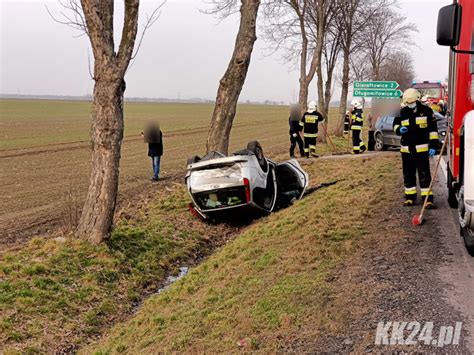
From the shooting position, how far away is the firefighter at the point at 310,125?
1708cm

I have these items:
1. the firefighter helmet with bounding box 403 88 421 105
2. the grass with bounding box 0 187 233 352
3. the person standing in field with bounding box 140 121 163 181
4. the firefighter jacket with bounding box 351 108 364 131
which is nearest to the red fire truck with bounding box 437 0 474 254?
the firefighter helmet with bounding box 403 88 421 105

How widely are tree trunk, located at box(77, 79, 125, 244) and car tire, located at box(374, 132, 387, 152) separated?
13.0 metres

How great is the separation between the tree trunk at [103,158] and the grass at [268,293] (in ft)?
6.64

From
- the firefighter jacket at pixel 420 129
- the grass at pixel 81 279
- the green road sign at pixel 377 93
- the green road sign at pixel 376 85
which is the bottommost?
the grass at pixel 81 279

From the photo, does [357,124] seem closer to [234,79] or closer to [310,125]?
[310,125]

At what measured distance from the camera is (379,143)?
65.4 feet

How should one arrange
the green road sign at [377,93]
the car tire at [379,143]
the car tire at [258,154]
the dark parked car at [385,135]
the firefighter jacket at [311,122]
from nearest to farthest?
1. the car tire at [258,154]
2. the firefighter jacket at [311,122]
3. the dark parked car at [385,135]
4. the car tire at [379,143]
5. the green road sign at [377,93]

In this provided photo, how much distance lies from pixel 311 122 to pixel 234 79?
15.1ft

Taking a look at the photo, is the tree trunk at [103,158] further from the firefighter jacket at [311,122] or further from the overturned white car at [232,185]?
the firefighter jacket at [311,122]

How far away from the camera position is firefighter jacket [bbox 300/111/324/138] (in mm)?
17050

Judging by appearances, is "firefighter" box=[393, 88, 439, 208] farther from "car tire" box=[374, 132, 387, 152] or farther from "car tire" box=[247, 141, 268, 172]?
"car tire" box=[374, 132, 387, 152]

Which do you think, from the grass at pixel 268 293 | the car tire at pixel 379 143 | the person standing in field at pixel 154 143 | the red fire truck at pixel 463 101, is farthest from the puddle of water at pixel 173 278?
the car tire at pixel 379 143

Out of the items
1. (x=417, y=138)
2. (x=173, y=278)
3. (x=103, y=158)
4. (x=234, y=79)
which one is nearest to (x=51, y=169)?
(x=234, y=79)

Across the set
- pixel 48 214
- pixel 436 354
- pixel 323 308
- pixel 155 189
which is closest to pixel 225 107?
pixel 155 189
